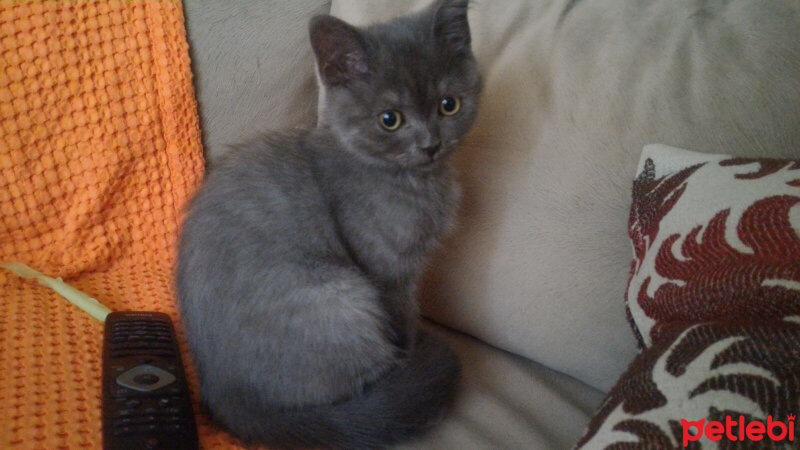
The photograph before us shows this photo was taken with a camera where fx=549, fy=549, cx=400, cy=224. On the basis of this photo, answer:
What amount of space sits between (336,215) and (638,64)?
0.54 m

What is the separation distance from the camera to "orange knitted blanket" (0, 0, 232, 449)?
0.96 meters

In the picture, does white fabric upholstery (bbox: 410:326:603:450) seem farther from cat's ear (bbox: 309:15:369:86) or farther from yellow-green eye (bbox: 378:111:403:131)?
cat's ear (bbox: 309:15:369:86)

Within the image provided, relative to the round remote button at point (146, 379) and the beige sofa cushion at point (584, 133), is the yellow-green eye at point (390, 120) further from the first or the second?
the round remote button at point (146, 379)

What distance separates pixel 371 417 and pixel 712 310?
470 millimetres

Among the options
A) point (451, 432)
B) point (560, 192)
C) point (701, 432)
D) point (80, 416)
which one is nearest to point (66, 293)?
point (80, 416)

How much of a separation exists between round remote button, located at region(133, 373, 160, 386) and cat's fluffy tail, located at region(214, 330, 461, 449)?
14 cm

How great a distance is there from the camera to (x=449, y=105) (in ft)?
2.89

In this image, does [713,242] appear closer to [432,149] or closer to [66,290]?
[432,149]

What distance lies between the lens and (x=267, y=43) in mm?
1075

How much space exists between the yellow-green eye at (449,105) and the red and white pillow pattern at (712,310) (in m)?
0.31

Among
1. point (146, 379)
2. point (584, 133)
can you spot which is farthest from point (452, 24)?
point (146, 379)

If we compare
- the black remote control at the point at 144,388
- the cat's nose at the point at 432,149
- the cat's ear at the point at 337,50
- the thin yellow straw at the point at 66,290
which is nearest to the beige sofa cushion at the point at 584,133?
the cat's nose at the point at 432,149

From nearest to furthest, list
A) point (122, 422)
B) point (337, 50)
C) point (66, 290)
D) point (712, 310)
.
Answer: point (712, 310)
point (122, 422)
point (337, 50)
point (66, 290)

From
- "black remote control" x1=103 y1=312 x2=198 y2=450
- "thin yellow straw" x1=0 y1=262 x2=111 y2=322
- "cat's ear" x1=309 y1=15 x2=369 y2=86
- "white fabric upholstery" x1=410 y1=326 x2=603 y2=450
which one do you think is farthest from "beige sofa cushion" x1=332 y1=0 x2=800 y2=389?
"thin yellow straw" x1=0 y1=262 x2=111 y2=322
